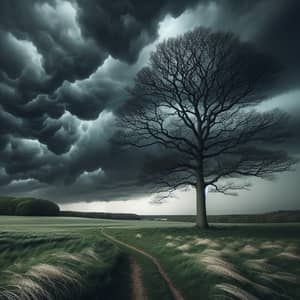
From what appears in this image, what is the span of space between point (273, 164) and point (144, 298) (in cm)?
2494

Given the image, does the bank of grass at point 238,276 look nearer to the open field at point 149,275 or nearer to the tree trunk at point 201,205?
the open field at point 149,275

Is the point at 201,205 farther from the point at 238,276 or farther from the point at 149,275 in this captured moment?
the point at 238,276

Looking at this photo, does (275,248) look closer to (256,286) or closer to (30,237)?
(256,286)

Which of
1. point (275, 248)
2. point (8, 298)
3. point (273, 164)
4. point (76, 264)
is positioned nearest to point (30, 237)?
point (76, 264)

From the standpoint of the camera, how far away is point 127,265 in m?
15.0

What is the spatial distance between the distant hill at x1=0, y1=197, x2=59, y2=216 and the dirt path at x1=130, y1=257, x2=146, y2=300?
147 ft

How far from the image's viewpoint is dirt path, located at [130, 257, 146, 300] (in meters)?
9.99

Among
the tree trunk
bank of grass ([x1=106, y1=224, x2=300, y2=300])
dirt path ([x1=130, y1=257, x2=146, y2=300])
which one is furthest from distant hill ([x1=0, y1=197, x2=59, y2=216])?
bank of grass ([x1=106, y1=224, x2=300, y2=300])

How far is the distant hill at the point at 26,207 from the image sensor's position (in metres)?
54.8

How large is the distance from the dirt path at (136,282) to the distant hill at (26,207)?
44.8 metres

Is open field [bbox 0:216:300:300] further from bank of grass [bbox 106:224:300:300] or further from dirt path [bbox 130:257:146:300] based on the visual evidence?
dirt path [bbox 130:257:146:300]

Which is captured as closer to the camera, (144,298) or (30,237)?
(144,298)

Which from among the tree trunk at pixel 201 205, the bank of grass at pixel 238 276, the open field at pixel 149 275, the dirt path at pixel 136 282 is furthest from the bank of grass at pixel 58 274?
the tree trunk at pixel 201 205

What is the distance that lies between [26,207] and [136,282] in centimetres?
4899
